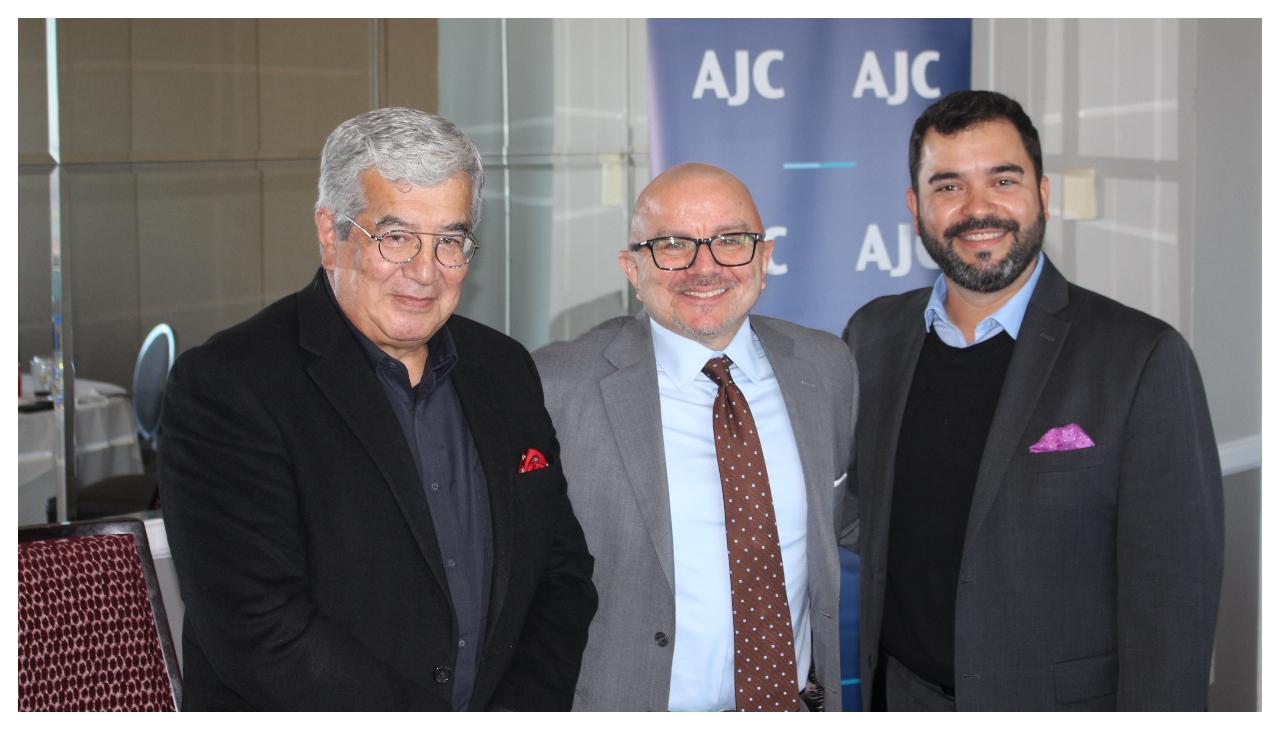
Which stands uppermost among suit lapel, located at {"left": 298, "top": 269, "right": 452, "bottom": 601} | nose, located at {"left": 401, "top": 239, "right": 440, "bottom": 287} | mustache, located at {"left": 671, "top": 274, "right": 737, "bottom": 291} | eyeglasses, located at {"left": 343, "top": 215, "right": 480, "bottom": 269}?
eyeglasses, located at {"left": 343, "top": 215, "right": 480, "bottom": 269}

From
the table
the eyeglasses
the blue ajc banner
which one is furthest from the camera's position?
the blue ajc banner

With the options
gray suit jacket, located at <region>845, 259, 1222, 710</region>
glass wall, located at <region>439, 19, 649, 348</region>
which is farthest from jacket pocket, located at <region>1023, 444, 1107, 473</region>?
glass wall, located at <region>439, 19, 649, 348</region>

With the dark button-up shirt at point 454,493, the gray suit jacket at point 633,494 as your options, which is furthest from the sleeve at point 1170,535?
the dark button-up shirt at point 454,493

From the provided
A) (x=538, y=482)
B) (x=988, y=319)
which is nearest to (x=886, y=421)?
(x=988, y=319)

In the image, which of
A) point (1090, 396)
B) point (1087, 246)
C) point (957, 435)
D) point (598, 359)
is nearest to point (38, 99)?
point (598, 359)

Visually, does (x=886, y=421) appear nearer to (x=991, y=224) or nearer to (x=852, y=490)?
(x=852, y=490)

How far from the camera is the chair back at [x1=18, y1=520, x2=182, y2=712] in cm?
179

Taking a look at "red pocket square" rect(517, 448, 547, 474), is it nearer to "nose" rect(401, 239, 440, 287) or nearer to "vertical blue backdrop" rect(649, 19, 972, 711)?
"nose" rect(401, 239, 440, 287)

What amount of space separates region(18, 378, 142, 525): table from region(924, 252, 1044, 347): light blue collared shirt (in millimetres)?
2900

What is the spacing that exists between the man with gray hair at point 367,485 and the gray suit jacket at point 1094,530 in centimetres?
90

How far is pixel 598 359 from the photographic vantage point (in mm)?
1958

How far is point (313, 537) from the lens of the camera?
138cm

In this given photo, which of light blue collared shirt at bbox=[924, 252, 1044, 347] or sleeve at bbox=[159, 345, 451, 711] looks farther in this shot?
light blue collared shirt at bbox=[924, 252, 1044, 347]

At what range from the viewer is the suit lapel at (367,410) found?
1.41 m
